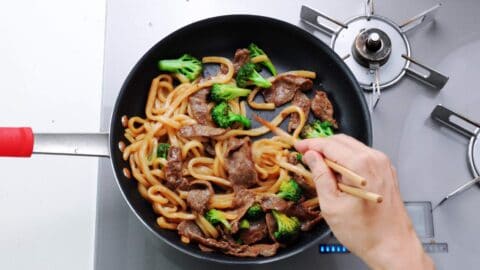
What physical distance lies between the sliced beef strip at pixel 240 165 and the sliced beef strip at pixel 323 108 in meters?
0.22

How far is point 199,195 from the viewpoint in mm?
1352

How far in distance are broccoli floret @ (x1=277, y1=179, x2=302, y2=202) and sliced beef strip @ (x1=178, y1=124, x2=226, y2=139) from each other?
217 millimetres

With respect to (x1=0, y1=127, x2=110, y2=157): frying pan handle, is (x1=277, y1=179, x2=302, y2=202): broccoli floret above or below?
below

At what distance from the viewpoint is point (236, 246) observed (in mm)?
1320

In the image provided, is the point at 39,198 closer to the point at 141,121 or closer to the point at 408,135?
the point at 141,121

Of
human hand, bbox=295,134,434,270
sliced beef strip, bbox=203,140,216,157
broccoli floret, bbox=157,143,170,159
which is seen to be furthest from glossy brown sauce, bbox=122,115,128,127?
human hand, bbox=295,134,434,270

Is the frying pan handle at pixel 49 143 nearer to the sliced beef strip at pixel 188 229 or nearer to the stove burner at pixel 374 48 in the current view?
the sliced beef strip at pixel 188 229

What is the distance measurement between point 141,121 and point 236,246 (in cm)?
42

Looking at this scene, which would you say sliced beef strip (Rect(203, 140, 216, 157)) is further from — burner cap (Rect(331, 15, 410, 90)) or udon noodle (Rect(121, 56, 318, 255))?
burner cap (Rect(331, 15, 410, 90))

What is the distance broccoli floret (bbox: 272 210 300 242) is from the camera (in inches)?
52.0

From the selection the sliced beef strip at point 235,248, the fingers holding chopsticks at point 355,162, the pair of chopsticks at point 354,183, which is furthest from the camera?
the sliced beef strip at point 235,248

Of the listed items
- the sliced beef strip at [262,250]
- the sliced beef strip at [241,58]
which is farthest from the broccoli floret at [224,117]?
the sliced beef strip at [262,250]

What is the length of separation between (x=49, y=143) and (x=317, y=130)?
68 centimetres

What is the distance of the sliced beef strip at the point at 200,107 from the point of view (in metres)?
1.43
